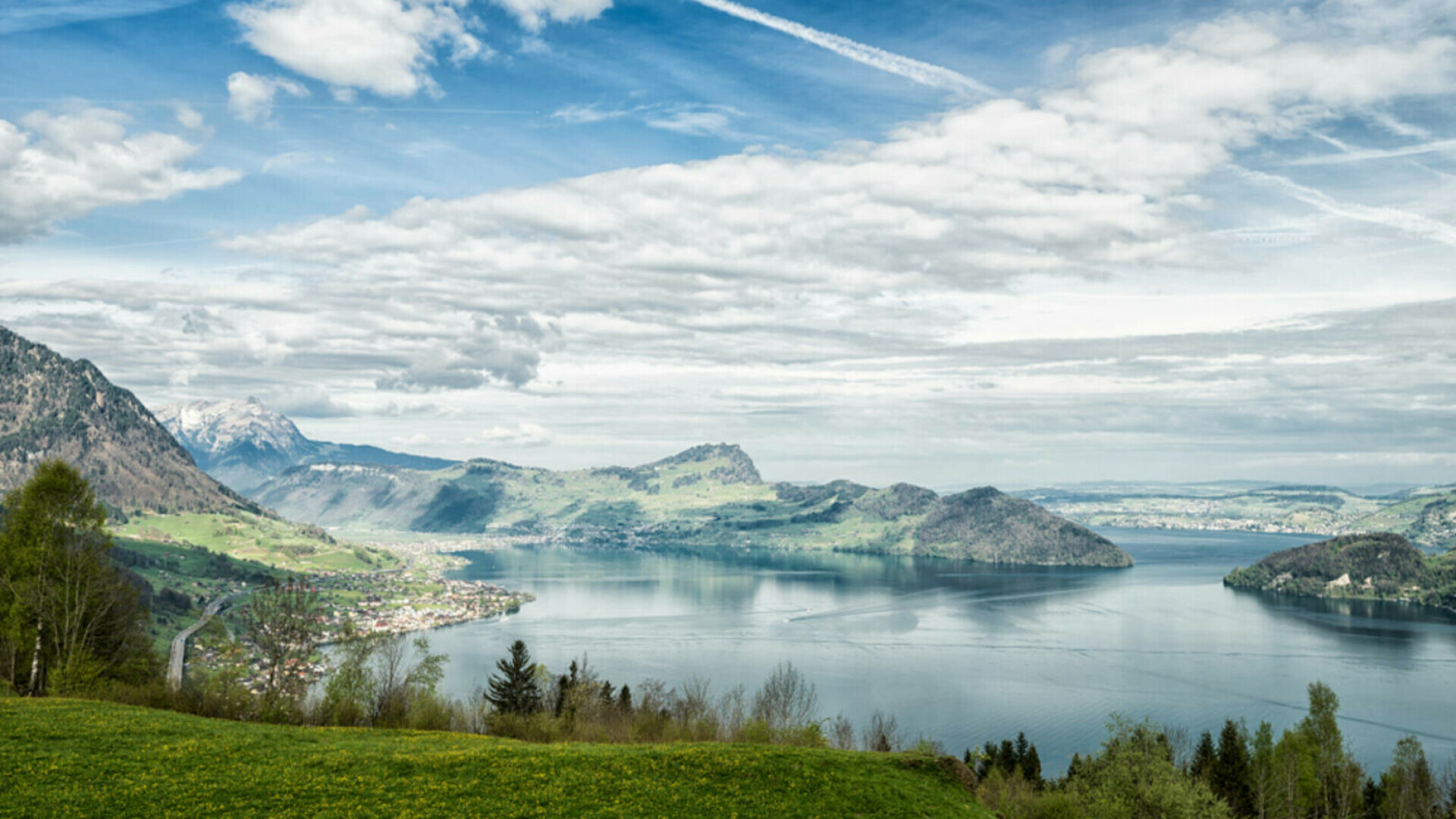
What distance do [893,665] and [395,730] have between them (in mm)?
114741

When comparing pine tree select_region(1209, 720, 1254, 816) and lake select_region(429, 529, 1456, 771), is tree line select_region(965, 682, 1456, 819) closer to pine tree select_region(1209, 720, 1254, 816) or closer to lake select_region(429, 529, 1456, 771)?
pine tree select_region(1209, 720, 1254, 816)

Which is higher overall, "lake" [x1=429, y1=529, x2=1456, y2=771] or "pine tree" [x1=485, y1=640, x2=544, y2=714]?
"pine tree" [x1=485, y1=640, x2=544, y2=714]

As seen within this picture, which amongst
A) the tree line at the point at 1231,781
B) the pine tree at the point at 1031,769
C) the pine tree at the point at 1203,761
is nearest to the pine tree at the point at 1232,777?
the tree line at the point at 1231,781

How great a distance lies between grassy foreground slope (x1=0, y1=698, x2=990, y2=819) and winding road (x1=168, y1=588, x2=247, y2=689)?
73.0 meters

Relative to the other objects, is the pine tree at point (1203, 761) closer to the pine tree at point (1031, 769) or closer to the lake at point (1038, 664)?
the pine tree at point (1031, 769)

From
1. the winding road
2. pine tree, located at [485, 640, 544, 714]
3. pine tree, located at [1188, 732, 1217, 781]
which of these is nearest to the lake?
pine tree, located at [1188, 732, 1217, 781]

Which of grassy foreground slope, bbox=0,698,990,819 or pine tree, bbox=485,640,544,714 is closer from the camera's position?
grassy foreground slope, bbox=0,698,990,819

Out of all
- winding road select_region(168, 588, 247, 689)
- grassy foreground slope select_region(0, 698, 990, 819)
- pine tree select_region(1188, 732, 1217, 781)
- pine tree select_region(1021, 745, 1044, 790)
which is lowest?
winding road select_region(168, 588, 247, 689)

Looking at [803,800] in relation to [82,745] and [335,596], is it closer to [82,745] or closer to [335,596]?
[82,745]

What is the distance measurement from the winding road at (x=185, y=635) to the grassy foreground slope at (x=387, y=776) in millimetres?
73029

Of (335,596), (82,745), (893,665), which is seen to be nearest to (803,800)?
(82,745)

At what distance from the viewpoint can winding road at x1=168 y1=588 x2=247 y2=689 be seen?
113875 mm

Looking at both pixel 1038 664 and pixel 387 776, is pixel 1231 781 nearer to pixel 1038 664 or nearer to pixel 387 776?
pixel 387 776

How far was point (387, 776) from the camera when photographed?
27.8 meters
